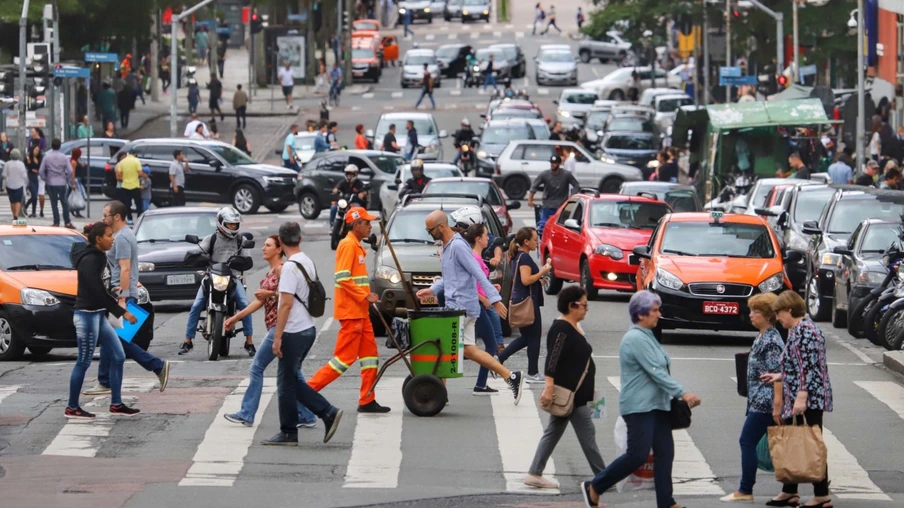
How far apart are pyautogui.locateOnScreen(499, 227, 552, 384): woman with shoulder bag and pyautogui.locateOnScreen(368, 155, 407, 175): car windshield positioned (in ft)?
80.4

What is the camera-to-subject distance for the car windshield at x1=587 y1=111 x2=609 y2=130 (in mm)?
59312

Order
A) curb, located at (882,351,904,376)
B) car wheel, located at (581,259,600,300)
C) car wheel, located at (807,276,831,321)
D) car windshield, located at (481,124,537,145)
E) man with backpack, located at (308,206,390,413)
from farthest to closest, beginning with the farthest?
car windshield, located at (481,124,537,145)
car wheel, located at (581,259,600,300)
car wheel, located at (807,276,831,321)
curb, located at (882,351,904,376)
man with backpack, located at (308,206,390,413)

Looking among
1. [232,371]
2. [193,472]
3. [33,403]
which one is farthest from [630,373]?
[232,371]

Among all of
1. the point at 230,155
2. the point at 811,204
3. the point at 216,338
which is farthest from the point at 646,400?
the point at 230,155

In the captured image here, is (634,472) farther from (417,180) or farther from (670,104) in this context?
(670,104)

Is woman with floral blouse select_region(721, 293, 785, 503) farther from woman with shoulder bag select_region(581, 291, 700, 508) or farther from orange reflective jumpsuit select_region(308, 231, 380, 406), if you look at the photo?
orange reflective jumpsuit select_region(308, 231, 380, 406)

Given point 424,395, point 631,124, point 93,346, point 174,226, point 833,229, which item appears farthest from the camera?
point 631,124

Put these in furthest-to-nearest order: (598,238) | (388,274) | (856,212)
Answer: (598,238)
(856,212)
(388,274)

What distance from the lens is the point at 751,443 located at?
1113 centimetres

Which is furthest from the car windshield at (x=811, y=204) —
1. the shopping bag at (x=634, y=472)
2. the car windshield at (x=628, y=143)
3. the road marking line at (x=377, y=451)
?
the car windshield at (x=628, y=143)

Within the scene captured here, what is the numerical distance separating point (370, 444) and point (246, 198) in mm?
27925

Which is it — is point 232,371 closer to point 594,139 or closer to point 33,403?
point 33,403

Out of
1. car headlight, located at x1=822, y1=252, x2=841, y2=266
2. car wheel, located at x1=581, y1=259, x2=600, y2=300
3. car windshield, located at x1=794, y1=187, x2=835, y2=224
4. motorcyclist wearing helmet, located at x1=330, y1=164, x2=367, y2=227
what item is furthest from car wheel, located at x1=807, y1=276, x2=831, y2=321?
motorcyclist wearing helmet, located at x1=330, y1=164, x2=367, y2=227

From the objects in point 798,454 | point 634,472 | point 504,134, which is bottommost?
point 634,472
